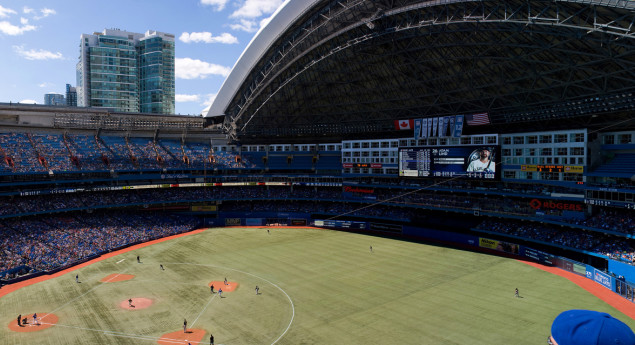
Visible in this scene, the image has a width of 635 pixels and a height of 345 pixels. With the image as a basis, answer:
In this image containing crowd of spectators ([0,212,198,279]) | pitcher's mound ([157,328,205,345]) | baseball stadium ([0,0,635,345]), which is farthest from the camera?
crowd of spectators ([0,212,198,279])

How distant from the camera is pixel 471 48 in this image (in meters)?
56.9

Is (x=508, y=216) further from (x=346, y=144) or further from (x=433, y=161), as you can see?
(x=346, y=144)

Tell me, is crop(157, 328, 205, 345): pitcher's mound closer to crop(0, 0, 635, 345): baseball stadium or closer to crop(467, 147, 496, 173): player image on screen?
crop(0, 0, 635, 345): baseball stadium

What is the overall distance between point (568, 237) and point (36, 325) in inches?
2360

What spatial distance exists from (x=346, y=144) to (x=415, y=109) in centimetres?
1591

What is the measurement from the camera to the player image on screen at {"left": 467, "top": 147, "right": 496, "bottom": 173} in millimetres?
60594

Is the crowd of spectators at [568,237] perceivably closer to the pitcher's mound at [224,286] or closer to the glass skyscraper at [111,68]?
the pitcher's mound at [224,286]

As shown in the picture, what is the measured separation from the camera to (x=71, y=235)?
5856 cm

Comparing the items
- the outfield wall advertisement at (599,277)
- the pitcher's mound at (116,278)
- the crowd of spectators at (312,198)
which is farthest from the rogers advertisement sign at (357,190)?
the pitcher's mound at (116,278)

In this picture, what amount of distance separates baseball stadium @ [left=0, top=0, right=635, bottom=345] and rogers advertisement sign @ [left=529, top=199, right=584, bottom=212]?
0.20 m

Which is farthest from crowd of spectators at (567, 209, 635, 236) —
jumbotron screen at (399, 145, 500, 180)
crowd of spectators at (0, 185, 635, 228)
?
jumbotron screen at (399, 145, 500, 180)

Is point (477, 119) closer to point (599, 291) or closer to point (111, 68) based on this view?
point (599, 291)

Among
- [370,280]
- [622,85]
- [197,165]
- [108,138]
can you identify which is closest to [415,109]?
[622,85]

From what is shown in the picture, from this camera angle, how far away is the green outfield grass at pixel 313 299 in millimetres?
31172
